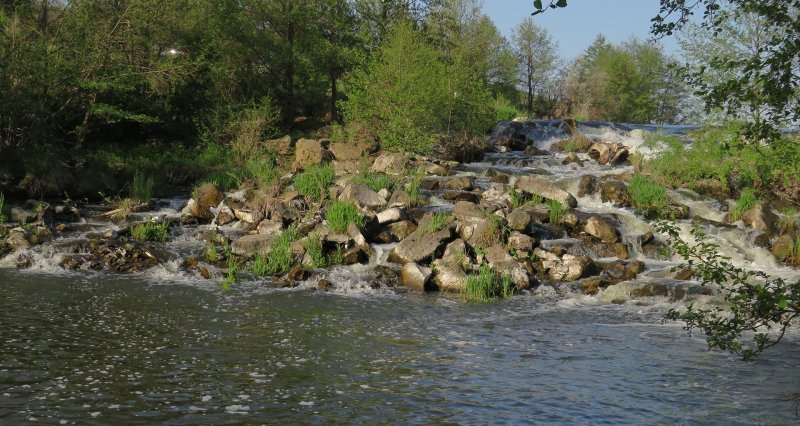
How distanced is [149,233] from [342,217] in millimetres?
5777

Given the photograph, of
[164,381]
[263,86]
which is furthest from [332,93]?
[164,381]

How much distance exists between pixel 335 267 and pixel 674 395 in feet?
31.9

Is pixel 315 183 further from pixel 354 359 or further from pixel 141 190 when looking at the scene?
pixel 354 359

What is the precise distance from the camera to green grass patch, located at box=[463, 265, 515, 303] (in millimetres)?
15195

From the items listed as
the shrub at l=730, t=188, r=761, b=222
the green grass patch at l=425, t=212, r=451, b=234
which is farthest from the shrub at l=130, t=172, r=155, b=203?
the shrub at l=730, t=188, r=761, b=222

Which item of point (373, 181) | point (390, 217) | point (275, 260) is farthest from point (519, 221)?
point (275, 260)

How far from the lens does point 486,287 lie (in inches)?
605

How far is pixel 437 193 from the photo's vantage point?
22.8 m

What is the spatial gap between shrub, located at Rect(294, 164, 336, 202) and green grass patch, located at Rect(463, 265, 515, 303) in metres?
7.46

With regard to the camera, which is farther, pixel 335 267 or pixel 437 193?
pixel 437 193

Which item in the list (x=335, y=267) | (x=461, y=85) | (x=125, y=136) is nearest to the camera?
(x=335, y=267)

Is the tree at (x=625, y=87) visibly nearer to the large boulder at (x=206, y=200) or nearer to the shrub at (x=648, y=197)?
the shrub at (x=648, y=197)

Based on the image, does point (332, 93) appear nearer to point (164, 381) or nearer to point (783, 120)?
point (164, 381)

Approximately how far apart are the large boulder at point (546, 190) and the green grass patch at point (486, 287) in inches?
225
